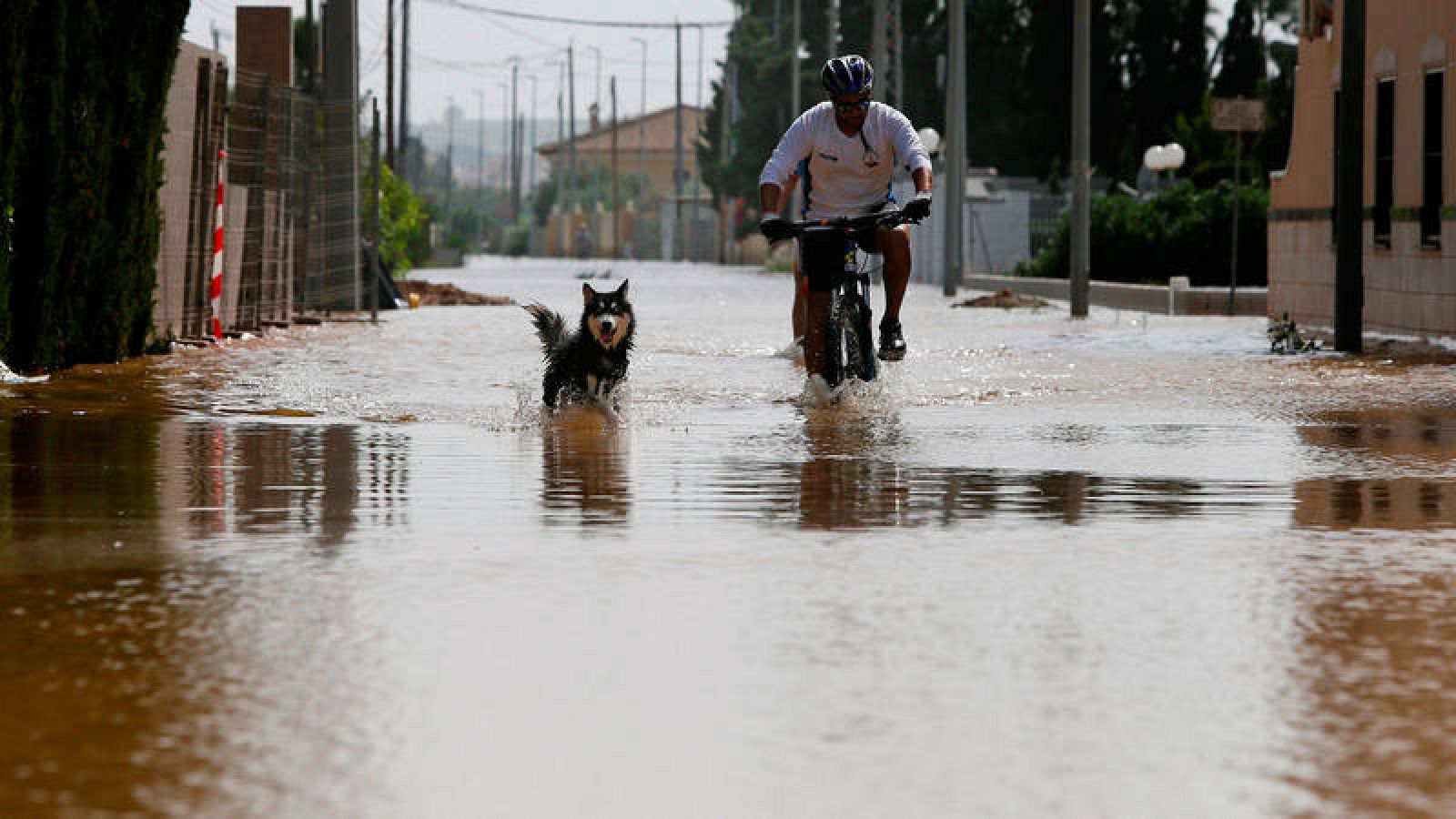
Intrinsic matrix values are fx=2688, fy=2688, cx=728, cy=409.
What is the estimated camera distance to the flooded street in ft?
17.9

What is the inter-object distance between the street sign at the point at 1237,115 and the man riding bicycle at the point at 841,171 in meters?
15.1

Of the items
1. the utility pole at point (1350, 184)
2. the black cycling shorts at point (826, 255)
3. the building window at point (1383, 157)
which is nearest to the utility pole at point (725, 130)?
the building window at point (1383, 157)

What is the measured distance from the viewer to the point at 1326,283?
27.8m

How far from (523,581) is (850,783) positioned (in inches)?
118

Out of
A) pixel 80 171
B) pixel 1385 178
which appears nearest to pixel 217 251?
pixel 80 171

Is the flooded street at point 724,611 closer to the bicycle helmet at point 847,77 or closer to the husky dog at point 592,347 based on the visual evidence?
the husky dog at point 592,347

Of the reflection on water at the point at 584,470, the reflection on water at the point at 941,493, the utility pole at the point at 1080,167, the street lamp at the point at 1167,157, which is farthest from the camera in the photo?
the street lamp at the point at 1167,157

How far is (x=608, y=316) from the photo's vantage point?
1417cm

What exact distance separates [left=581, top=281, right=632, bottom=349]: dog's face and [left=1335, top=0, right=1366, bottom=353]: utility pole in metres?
9.52

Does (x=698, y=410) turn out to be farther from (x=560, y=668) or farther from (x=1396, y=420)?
(x=560, y=668)

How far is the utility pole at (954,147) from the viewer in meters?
46.0

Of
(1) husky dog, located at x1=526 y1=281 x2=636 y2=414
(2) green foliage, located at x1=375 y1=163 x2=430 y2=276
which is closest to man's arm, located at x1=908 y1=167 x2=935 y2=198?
(1) husky dog, located at x1=526 y1=281 x2=636 y2=414

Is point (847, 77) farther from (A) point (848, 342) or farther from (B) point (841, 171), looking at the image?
(A) point (848, 342)

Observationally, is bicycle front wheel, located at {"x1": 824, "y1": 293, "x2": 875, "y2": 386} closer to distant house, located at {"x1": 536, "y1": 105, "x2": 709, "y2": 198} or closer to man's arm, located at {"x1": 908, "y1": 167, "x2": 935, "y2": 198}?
man's arm, located at {"x1": 908, "y1": 167, "x2": 935, "y2": 198}
